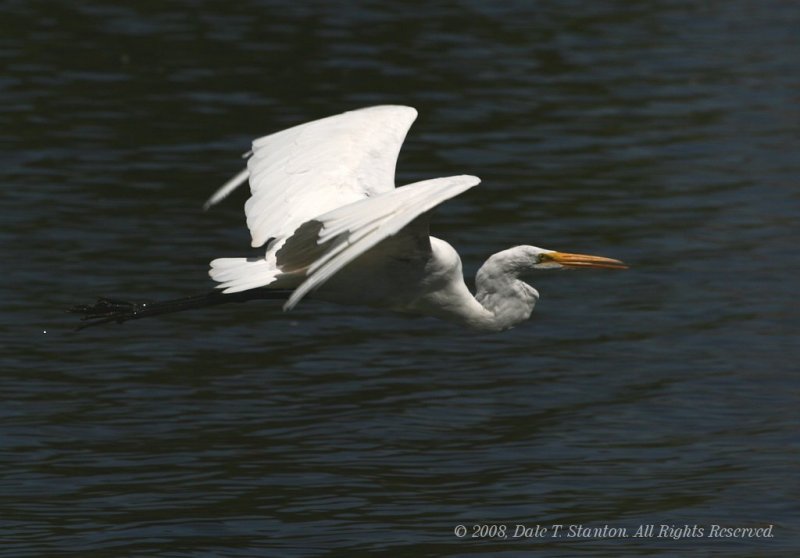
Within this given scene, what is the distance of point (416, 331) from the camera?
38.0 feet

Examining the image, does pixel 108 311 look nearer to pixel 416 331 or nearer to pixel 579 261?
pixel 579 261

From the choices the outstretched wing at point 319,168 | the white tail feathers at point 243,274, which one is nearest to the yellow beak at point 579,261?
the outstretched wing at point 319,168

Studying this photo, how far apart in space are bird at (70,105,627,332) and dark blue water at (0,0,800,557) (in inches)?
37.1

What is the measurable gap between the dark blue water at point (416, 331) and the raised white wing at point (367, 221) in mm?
1850

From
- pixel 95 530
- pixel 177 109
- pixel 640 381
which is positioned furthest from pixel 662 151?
pixel 95 530

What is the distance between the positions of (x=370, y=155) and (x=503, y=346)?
2.40 m

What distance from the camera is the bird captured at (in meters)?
8.34

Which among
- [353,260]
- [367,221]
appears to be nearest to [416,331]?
[353,260]

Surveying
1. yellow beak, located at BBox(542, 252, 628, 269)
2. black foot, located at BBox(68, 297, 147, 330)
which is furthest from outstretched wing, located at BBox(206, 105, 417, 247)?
yellow beak, located at BBox(542, 252, 628, 269)

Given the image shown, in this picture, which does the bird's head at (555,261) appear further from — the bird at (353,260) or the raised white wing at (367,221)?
the raised white wing at (367,221)

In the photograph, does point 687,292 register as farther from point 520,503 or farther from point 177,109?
point 177,109

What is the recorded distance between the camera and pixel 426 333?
1153cm

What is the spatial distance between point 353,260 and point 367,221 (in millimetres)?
1046

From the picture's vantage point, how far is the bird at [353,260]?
834cm
